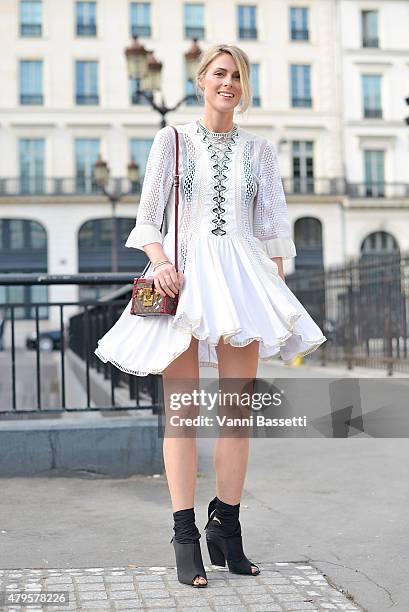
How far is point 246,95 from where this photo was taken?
10.6 feet

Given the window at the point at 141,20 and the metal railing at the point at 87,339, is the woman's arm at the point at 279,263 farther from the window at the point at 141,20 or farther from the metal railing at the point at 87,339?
the window at the point at 141,20

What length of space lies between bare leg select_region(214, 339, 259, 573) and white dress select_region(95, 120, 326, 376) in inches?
2.9

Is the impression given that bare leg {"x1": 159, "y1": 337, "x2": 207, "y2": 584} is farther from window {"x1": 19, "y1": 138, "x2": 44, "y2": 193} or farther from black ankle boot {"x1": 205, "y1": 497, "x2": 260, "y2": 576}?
window {"x1": 19, "y1": 138, "x2": 44, "y2": 193}

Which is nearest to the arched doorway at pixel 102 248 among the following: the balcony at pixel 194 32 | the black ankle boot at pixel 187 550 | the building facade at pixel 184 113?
the building facade at pixel 184 113

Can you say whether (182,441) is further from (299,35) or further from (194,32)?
(299,35)

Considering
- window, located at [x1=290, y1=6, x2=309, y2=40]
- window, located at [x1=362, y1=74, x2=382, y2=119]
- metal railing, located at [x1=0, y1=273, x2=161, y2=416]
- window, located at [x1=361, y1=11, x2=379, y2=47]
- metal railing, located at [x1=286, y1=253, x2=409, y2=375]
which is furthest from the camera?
window, located at [x1=361, y1=11, x2=379, y2=47]

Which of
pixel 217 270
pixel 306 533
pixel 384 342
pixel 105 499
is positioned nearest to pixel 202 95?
pixel 217 270

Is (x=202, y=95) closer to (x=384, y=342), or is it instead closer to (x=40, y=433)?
(x=40, y=433)

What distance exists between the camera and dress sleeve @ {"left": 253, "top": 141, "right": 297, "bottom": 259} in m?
3.29

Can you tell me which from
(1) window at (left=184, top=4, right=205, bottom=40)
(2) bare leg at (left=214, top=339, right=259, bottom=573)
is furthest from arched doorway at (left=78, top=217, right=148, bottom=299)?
(2) bare leg at (left=214, top=339, right=259, bottom=573)

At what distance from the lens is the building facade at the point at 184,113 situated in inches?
1606

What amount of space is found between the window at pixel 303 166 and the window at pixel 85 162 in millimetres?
9300

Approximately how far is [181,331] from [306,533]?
133 cm


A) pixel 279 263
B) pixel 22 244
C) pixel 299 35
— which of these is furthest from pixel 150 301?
pixel 299 35
